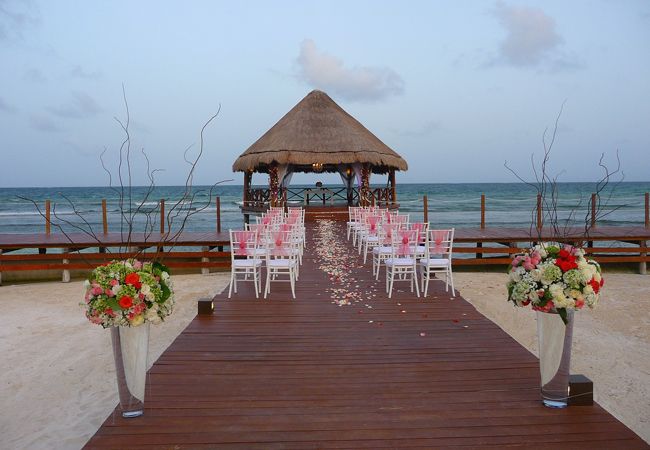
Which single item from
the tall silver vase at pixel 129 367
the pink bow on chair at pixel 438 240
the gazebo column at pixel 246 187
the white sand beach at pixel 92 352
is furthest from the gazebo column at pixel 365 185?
the tall silver vase at pixel 129 367

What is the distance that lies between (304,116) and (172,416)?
18204 millimetres

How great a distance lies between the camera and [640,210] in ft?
118

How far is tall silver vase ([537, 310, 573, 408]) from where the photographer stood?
10.0 feet

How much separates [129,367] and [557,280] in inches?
101

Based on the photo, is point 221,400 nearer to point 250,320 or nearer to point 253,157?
point 250,320

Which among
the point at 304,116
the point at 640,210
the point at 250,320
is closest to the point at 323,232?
the point at 304,116

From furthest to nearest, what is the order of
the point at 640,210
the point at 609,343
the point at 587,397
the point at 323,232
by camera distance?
the point at 640,210, the point at 323,232, the point at 609,343, the point at 587,397

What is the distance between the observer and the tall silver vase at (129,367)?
3.00m

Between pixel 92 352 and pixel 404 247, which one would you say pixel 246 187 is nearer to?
pixel 92 352

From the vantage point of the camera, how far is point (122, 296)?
2785 millimetres

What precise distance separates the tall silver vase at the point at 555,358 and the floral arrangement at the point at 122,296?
7.67ft

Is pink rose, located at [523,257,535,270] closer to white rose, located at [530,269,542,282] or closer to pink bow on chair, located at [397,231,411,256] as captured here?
white rose, located at [530,269,542,282]

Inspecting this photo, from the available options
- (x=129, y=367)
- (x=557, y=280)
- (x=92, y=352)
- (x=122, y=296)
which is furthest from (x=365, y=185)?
(x=122, y=296)

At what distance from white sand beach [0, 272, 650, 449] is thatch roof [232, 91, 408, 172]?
8.06 meters
